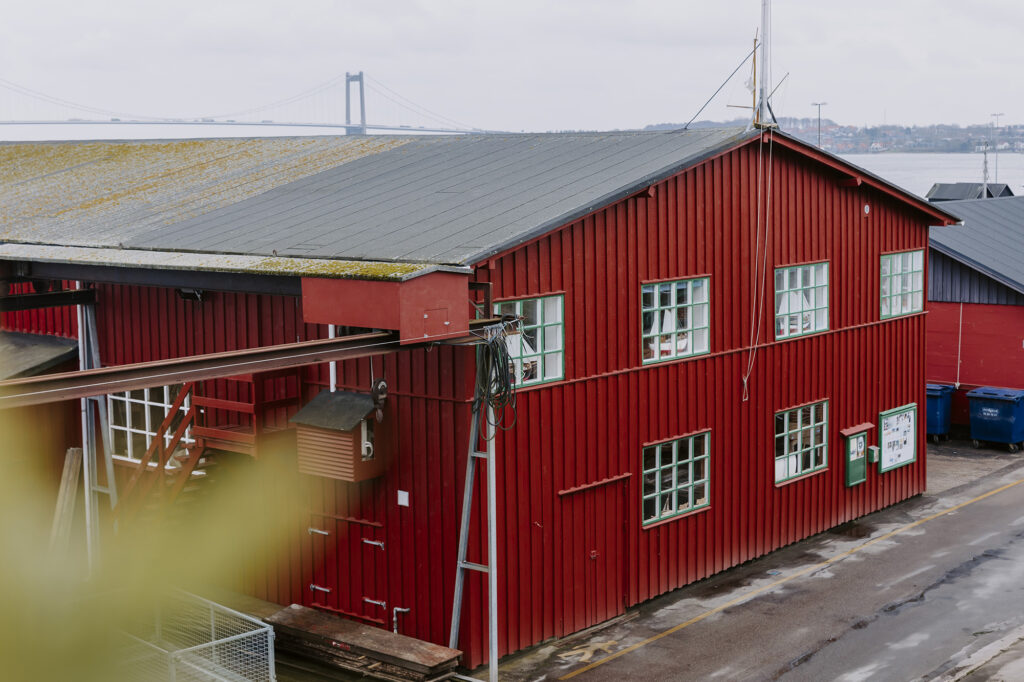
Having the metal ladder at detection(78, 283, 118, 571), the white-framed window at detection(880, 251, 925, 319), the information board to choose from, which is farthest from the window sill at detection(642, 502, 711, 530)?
the metal ladder at detection(78, 283, 118, 571)

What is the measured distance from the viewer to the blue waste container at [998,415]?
92.1 feet

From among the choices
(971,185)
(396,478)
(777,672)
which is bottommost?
(777,672)

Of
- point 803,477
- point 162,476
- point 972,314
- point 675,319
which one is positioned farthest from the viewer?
point 972,314

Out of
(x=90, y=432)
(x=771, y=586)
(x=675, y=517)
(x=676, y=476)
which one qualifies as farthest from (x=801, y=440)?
(x=90, y=432)

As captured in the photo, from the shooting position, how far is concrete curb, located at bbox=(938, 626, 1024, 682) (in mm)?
14794

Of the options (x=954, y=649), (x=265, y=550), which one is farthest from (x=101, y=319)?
(x=954, y=649)

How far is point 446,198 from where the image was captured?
18.4 m

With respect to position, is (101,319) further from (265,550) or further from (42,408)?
(265,550)

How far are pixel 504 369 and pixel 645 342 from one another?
3714 mm

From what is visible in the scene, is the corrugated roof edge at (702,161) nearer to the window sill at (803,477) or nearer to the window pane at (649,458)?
the window pane at (649,458)

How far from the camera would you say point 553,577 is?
16.3 m

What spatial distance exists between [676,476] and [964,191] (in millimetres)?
32186

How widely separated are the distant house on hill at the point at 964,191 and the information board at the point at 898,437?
23040 mm

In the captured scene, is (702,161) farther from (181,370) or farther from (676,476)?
(181,370)
